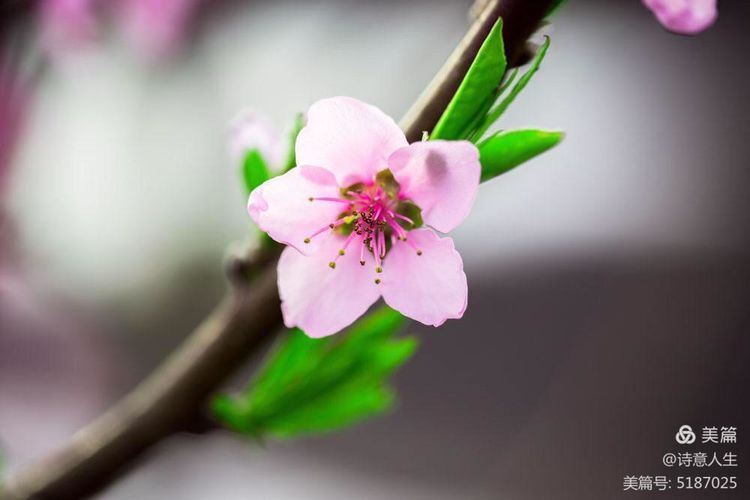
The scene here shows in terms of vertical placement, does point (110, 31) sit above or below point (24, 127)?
above

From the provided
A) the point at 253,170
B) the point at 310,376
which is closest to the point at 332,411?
the point at 310,376

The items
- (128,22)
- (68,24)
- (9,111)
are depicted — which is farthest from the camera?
(128,22)

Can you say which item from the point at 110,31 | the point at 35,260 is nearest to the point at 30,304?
the point at 35,260

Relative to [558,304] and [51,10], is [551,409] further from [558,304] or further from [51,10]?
[51,10]

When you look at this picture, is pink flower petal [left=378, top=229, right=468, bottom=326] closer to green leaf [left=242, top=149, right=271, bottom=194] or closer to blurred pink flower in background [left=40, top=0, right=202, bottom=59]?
green leaf [left=242, top=149, right=271, bottom=194]

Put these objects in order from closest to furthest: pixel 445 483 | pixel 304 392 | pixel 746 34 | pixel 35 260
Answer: pixel 304 392 < pixel 35 260 < pixel 746 34 < pixel 445 483

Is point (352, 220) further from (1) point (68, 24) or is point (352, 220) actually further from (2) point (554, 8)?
(1) point (68, 24)
